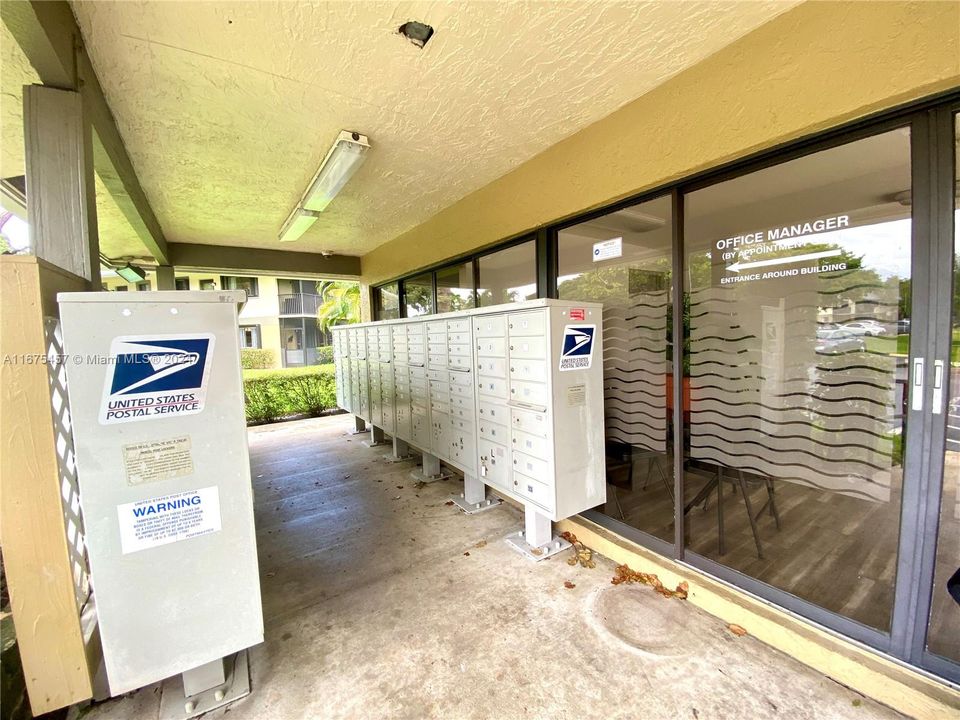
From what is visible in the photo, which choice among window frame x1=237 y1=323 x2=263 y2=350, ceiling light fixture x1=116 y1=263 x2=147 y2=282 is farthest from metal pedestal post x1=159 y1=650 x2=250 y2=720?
window frame x1=237 y1=323 x2=263 y2=350

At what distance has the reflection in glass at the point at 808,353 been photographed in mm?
1633

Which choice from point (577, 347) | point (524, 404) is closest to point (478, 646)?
point (524, 404)

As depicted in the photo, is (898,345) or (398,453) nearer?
(898,345)

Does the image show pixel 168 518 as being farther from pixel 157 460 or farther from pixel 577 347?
pixel 577 347

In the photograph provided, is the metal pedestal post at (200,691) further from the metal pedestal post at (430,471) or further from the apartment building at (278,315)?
the apartment building at (278,315)

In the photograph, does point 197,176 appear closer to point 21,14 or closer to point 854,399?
point 21,14

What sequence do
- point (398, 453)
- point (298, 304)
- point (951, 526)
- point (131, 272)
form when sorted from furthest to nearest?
1. point (298, 304)
2. point (131, 272)
3. point (398, 453)
4. point (951, 526)

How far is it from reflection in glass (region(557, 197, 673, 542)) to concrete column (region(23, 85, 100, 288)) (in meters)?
2.76

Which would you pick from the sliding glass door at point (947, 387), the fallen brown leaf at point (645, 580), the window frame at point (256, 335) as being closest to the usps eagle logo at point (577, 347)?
the fallen brown leaf at point (645, 580)

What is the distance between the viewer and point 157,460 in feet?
4.61

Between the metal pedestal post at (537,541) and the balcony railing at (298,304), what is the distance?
1324cm

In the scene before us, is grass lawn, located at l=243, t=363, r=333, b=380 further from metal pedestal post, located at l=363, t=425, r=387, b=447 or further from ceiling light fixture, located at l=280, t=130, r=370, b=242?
ceiling light fixture, located at l=280, t=130, r=370, b=242

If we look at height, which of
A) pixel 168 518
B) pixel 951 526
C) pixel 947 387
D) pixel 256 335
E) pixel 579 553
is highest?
pixel 256 335

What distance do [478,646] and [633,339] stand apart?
2043 mm
